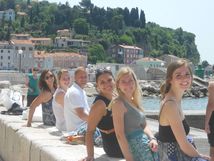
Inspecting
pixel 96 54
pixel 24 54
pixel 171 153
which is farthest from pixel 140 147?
pixel 96 54

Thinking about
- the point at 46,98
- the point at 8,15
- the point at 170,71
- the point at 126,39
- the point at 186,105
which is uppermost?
the point at 8,15

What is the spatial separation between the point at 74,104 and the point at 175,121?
193cm

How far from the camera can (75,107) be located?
Answer: 17.6 ft

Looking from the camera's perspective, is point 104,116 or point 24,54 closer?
point 104,116

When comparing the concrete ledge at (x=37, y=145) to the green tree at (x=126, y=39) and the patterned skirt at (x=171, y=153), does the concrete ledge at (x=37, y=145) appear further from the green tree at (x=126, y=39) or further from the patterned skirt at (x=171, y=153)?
the green tree at (x=126, y=39)

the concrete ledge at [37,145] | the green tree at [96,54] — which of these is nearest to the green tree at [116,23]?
the green tree at [96,54]

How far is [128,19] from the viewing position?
178 meters

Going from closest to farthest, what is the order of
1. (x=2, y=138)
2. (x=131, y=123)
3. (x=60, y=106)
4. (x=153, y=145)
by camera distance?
(x=153, y=145) → (x=131, y=123) → (x=60, y=106) → (x=2, y=138)

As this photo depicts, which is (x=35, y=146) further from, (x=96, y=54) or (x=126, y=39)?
(x=126, y=39)

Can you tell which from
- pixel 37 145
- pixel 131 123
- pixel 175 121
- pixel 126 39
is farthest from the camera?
pixel 126 39

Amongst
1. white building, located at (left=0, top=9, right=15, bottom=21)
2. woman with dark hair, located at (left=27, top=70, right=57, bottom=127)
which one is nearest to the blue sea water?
woman with dark hair, located at (left=27, top=70, right=57, bottom=127)

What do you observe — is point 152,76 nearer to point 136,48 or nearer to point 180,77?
point 136,48

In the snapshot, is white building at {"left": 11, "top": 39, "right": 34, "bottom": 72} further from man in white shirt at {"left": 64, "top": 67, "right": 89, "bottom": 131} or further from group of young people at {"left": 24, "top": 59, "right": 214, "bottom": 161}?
group of young people at {"left": 24, "top": 59, "right": 214, "bottom": 161}

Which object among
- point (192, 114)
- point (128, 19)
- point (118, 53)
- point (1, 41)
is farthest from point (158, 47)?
point (192, 114)
